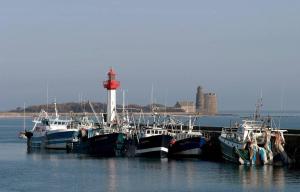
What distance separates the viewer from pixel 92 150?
3349 inches

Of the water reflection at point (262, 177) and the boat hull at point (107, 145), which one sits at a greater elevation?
the boat hull at point (107, 145)

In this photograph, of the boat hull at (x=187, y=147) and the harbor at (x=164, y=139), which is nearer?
the harbor at (x=164, y=139)

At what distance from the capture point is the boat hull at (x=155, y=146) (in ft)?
244

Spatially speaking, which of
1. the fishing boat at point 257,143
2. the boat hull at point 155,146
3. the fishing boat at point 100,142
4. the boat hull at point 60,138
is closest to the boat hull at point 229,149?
the fishing boat at point 257,143

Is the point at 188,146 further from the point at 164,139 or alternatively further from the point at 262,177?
the point at 262,177

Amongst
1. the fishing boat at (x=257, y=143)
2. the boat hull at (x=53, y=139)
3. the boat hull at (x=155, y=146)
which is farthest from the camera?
the boat hull at (x=53, y=139)

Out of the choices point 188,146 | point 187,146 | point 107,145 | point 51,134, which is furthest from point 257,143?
point 51,134

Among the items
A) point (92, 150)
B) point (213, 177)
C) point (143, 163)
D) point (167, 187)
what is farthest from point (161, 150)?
point (167, 187)

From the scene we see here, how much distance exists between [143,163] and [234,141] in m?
8.03

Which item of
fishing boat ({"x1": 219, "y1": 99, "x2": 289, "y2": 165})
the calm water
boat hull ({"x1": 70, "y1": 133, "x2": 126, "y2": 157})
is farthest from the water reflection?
boat hull ({"x1": 70, "y1": 133, "x2": 126, "y2": 157})

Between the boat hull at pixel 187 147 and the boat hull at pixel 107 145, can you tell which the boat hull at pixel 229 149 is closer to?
the boat hull at pixel 187 147

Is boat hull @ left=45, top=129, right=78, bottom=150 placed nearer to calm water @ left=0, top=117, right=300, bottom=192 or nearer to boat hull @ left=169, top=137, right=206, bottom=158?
calm water @ left=0, top=117, right=300, bottom=192

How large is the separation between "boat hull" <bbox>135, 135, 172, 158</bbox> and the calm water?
72.9 inches

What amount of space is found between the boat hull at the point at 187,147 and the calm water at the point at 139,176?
3.90 m
